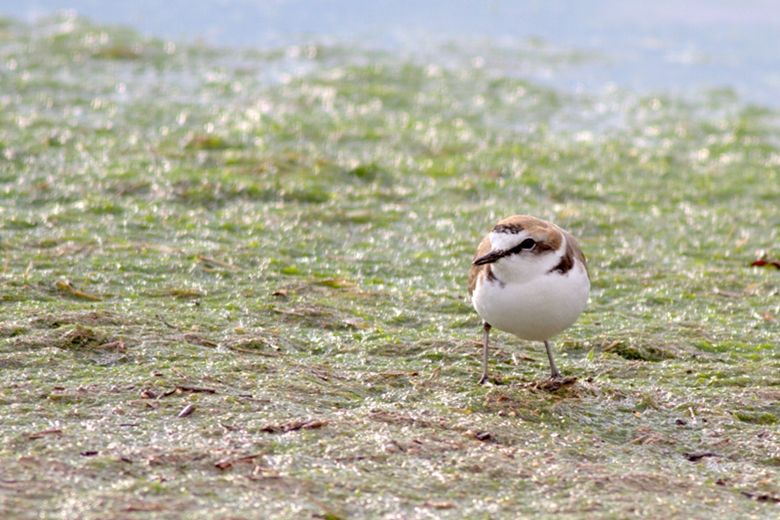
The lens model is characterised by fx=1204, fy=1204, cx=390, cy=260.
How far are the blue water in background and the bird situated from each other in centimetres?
882

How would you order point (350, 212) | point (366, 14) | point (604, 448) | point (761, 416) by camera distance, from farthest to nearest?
point (366, 14) → point (350, 212) → point (761, 416) → point (604, 448)

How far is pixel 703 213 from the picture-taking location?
9258 millimetres

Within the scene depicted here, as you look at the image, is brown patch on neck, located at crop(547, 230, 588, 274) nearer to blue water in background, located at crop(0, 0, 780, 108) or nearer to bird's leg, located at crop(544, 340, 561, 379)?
bird's leg, located at crop(544, 340, 561, 379)

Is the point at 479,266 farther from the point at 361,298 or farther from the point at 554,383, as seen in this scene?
the point at 361,298

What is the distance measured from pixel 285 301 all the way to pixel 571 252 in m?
1.90

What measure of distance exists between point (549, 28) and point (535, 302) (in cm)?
1261

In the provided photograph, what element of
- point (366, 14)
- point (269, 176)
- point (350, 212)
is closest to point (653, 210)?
point (350, 212)

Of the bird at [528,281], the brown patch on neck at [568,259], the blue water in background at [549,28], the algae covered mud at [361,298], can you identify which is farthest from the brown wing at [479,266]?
the blue water in background at [549,28]

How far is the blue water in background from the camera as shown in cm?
1488

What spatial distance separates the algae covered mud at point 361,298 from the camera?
4.36 meters

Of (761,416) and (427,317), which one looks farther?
(427,317)

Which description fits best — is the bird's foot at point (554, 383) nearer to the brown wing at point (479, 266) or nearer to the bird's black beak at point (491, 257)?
the brown wing at point (479, 266)

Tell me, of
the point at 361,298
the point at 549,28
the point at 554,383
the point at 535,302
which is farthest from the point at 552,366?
the point at 549,28

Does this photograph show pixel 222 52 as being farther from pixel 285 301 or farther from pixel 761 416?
pixel 761 416
